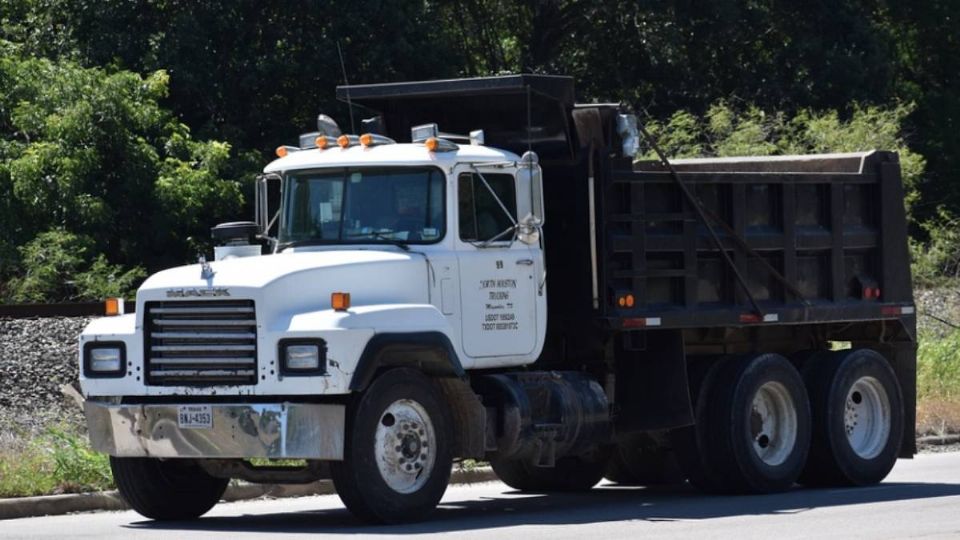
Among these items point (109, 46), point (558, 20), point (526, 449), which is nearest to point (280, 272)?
point (526, 449)

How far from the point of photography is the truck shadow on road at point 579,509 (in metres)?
12.9

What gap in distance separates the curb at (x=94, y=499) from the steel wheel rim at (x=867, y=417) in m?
4.72

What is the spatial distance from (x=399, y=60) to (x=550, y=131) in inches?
767

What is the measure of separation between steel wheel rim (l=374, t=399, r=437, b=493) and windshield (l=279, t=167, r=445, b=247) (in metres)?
1.37

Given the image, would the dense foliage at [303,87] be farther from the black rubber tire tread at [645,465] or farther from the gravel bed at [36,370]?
the black rubber tire tread at [645,465]

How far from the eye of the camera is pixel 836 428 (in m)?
16.1

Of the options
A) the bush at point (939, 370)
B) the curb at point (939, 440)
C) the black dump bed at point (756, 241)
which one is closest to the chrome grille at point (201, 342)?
the black dump bed at point (756, 241)

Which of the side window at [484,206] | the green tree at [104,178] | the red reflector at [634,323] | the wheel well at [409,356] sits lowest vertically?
the wheel well at [409,356]

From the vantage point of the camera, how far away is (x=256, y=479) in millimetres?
12953

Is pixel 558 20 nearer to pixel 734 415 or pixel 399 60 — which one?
pixel 399 60

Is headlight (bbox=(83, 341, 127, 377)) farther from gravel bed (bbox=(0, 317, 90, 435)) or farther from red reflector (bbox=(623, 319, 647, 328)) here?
gravel bed (bbox=(0, 317, 90, 435))

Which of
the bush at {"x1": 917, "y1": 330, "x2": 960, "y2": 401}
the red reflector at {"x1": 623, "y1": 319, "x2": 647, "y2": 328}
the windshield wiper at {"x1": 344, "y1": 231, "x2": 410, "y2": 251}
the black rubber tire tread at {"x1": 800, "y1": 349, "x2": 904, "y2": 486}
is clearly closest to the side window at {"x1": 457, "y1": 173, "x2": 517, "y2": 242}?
the windshield wiper at {"x1": 344, "y1": 231, "x2": 410, "y2": 251}

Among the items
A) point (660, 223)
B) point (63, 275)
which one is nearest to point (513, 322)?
point (660, 223)

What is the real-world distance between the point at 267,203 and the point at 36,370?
→ 6026mm
